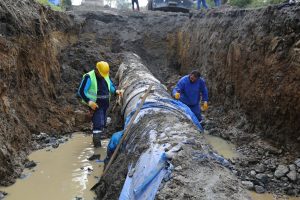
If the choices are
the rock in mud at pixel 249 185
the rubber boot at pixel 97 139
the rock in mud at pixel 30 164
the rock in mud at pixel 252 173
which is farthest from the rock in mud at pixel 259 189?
the rock in mud at pixel 30 164

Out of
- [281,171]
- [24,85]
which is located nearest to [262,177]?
[281,171]

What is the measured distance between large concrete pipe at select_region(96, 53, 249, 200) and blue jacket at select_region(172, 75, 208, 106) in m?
2.08

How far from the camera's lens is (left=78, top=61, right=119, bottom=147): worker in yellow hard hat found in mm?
6605

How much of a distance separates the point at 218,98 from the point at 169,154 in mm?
5992

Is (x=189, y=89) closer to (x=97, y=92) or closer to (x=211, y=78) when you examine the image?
(x=97, y=92)

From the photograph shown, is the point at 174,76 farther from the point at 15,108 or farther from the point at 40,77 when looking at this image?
the point at 15,108

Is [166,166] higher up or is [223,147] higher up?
[166,166]

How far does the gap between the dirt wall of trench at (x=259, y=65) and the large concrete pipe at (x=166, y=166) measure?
7.06 feet

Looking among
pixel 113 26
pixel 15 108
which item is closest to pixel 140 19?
pixel 113 26

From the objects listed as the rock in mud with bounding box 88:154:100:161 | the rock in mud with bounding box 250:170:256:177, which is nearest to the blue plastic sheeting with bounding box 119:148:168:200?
the rock in mud with bounding box 250:170:256:177

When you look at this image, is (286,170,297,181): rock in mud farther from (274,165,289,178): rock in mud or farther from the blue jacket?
the blue jacket

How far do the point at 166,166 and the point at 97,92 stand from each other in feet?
13.1

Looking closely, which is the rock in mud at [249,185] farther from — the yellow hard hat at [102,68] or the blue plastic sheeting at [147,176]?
the yellow hard hat at [102,68]

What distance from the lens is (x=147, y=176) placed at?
3152 millimetres
